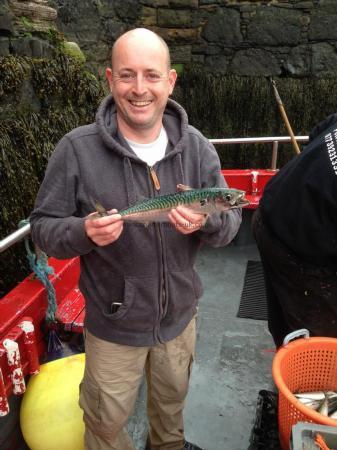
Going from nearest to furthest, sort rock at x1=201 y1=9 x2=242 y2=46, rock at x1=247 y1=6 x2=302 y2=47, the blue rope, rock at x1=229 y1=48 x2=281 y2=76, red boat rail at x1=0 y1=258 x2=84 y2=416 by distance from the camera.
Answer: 1. red boat rail at x1=0 y1=258 x2=84 y2=416
2. the blue rope
3. rock at x1=247 y1=6 x2=302 y2=47
4. rock at x1=201 y1=9 x2=242 y2=46
5. rock at x1=229 y1=48 x2=281 y2=76

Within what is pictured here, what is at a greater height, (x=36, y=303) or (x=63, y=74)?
(x=63, y=74)

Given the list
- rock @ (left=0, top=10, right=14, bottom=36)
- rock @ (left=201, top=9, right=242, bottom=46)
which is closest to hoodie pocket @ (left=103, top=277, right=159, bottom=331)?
rock @ (left=0, top=10, right=14, bottom=36)

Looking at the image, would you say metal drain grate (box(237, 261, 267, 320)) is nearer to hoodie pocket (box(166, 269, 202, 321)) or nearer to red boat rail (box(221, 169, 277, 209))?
red boat rail (box(221, 169, 277, 209))

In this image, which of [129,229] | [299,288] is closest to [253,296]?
[299,288]

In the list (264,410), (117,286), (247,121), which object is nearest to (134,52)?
(117,286)

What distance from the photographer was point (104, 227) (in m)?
1.74

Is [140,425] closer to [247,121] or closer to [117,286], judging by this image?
[117,286]

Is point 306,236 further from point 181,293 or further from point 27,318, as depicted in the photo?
point 27,318

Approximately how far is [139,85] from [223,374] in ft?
8.73

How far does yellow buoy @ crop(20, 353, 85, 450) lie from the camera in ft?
8.41

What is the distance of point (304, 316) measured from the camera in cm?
271

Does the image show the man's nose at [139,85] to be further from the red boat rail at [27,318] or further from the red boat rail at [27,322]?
the red boat rail at [27,322]

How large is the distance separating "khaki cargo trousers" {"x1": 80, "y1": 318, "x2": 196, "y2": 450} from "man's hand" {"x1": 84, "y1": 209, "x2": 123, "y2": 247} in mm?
639

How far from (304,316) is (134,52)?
1.89m
